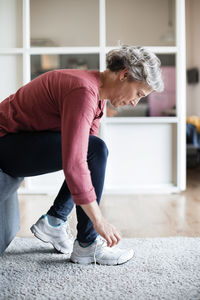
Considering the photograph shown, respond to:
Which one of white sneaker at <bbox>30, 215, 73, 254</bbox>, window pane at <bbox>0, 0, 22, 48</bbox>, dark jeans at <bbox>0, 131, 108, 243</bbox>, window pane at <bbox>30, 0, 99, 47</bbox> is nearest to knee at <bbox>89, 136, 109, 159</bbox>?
dark jeans at <bbox>0, 131, 108, 243</bbox>

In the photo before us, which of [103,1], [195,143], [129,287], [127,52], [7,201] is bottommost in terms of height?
[129,287]

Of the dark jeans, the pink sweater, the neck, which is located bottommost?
the dark jeans

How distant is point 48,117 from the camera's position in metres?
1.47

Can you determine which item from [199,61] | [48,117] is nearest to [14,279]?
[48,117]

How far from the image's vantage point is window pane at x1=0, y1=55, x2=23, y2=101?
3297 mm

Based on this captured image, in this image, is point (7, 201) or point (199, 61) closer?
point (7, 201)

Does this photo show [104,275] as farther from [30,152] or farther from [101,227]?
[30,152]

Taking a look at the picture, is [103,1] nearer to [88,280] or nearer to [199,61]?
[88,280]

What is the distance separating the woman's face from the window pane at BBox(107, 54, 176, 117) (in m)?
1.81

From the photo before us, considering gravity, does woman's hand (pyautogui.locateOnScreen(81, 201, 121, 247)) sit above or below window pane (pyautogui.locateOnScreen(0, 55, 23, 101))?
below

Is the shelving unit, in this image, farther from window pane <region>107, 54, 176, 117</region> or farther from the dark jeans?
the dark jeans

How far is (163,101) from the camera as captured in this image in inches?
132

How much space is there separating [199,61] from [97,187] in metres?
5.91

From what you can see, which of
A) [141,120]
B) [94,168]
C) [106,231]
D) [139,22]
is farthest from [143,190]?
[106,231]
